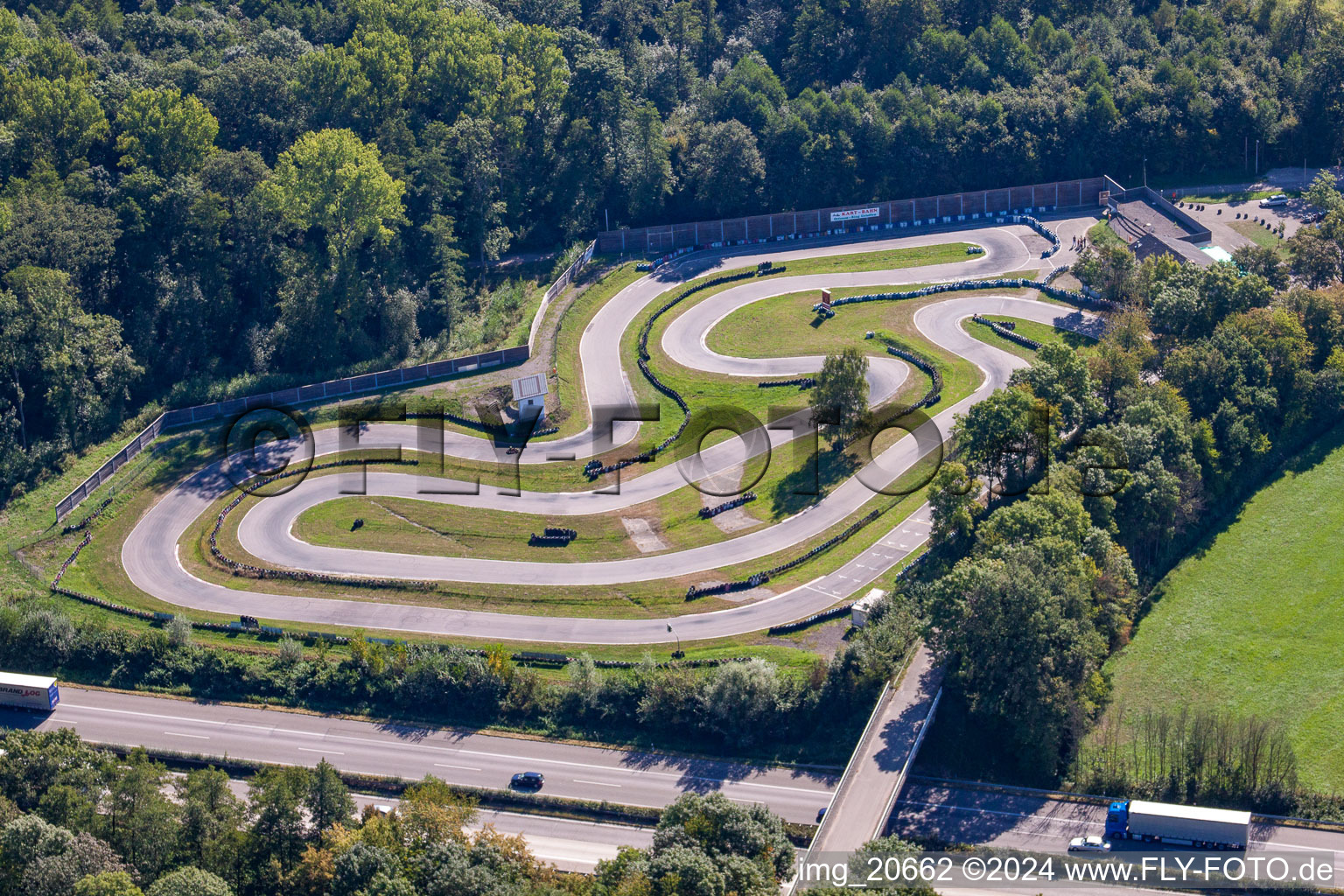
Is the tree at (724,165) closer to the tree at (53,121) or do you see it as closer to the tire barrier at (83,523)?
the tree at (53,121)

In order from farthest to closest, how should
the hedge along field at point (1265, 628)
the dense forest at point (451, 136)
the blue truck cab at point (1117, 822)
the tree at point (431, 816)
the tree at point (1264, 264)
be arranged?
the tree at point (1264, 264)
the dense forest at point (451, 136)
the hedge along field at point (1265, 628)
the blue truck cab at point (1117, 822)
the tree at point (431, 816)

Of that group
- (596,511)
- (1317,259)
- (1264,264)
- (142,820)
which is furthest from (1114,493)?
(142,820)

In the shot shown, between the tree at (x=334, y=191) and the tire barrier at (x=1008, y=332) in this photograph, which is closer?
the tree at (x=334, y=191)

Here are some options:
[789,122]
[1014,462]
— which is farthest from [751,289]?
[1014,462]

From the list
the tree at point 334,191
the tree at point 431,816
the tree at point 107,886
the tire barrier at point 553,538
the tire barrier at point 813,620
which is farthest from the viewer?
the tree at point 334,191

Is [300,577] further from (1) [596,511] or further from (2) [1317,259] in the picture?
(2) [1317,259]

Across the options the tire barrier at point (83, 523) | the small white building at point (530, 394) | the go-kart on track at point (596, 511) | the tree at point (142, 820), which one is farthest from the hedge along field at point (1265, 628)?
the tire barrier at point (83, 523)

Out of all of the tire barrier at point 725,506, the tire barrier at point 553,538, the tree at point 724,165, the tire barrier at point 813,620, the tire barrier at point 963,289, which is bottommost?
the tire barrier at point 813,620
